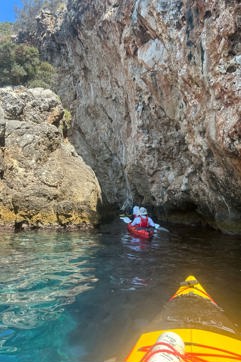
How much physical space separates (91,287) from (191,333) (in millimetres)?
3283

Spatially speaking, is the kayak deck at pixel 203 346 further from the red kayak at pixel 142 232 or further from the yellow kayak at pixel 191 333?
the red kayak at pixel 142 232

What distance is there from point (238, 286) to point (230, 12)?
5.95 m

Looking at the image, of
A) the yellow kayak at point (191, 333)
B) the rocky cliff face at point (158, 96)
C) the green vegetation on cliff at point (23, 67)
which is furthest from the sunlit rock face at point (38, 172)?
the green vegetation on cliff at point (23, 67)

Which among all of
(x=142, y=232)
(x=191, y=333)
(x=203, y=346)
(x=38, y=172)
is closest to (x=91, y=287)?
(x=191, y=333)

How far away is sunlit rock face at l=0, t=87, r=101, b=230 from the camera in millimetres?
14430

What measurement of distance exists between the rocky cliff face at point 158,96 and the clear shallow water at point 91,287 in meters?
2.70

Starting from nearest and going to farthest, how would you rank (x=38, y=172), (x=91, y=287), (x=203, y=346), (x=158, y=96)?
1. (x=203, y=346)
2. (x=91, y=287)
3. (x=158, y=96)
4. (x=38, y=172)

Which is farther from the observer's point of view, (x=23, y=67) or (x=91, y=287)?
(x=23, y=67)

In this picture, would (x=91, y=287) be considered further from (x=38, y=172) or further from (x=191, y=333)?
(x=38, y=172)

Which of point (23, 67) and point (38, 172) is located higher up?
point (23, 67)

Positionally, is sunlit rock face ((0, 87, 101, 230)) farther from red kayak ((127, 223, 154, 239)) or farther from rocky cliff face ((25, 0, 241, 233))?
rocky cliff face ((25, 0, 241, 233))

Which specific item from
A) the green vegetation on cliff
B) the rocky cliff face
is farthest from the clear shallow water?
the green vegetation on cliff

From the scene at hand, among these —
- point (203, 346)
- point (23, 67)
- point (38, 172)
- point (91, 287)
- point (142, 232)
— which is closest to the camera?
point (203, 346)

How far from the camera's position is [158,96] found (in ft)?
50.3
